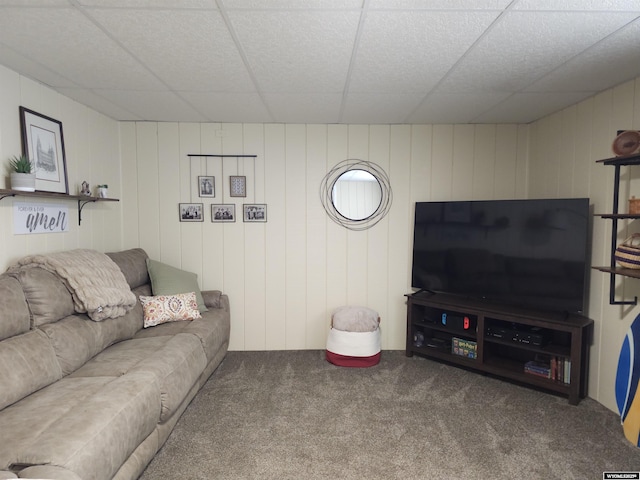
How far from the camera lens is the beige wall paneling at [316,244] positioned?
3.82m

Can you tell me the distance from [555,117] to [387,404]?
113 inches

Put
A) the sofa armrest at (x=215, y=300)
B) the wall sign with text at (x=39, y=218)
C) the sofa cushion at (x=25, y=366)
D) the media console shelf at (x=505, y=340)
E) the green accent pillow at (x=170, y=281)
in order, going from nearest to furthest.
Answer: the sofa cushion at (x=25, y=366) < the wall sign with text at (x=39, y=218) < the media console shelf at (x=505, y=340) < the green accent pillow at (x=170, y=281) < the sofa armrest at (x=215, y=300)

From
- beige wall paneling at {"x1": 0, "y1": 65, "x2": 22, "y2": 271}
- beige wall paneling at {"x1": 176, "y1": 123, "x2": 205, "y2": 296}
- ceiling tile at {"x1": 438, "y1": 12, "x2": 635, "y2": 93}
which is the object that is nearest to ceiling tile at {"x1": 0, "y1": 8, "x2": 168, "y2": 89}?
beige wall paneling at {"x1": 0, "y1": 65, "x2": 22, "y2": 271}

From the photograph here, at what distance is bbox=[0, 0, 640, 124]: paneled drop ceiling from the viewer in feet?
5.68

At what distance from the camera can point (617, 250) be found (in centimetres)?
238

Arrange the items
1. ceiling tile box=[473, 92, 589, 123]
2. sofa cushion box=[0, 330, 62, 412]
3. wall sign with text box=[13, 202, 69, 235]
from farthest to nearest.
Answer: ceiling tile box=[473, 92, 589, 123] < wall sign with text box=[13, 202, 69, 235] < sofa cushion box=[0, 330, 62, 412]

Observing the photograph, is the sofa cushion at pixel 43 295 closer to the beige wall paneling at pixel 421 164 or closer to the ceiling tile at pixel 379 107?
the ceiling tile at pixel 379 107

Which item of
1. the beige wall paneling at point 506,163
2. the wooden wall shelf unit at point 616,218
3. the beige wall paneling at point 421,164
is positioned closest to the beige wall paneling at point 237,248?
the beige wall paneling at point 421,164

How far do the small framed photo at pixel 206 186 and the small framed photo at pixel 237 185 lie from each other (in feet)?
0.57

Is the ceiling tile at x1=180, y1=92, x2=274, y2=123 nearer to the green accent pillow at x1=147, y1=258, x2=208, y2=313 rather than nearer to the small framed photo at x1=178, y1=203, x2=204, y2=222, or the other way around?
the small framed photo at x1=178, y1=203, x2=204, y2=222

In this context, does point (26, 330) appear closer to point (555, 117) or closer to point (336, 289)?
point (336, 289)

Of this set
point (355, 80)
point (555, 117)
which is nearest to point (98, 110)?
point (355, 80)

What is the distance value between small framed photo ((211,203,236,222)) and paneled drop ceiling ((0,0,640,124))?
986 mm

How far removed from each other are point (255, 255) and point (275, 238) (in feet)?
0.89
